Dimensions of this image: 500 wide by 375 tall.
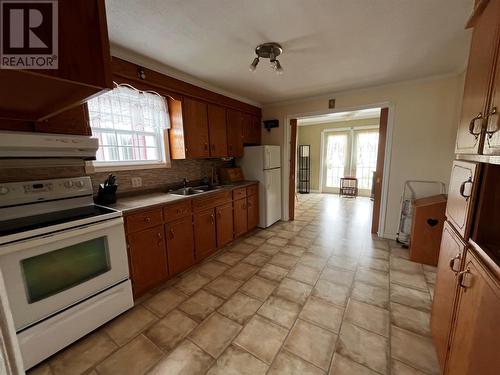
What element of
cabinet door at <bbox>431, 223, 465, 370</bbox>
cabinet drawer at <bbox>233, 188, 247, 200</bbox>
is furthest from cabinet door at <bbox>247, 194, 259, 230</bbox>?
cabinet door at <bbox>431, 223, 465, 370</bbox>

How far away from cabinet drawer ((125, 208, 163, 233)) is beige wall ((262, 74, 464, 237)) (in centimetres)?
318

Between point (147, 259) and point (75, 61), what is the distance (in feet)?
5.59

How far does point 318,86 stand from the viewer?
9.96 ft

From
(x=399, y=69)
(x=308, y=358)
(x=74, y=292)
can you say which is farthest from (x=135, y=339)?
(x=399, y=69)

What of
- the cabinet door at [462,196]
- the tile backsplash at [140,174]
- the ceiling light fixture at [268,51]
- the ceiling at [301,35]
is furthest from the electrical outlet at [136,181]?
the cabinet door at [462,196]

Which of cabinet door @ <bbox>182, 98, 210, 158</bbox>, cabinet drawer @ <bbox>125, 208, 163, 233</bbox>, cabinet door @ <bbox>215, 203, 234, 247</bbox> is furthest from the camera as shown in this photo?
cabinet door @ <bbox>215, 203, 234, 247</bbox>

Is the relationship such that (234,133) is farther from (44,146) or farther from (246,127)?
(44,146)

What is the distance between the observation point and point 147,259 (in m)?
1.99

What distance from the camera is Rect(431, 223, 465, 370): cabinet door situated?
115 centimetres

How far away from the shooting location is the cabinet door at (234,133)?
3.34 metres

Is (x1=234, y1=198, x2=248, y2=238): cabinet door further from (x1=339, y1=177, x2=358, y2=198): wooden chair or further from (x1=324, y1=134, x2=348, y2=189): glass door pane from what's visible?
(x1=324, y1=134, x2=348, y2=189): glass door pane

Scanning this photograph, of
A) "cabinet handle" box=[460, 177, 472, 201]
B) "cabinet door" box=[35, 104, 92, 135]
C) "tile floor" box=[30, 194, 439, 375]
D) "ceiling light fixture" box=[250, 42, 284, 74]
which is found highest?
"ceiling light fixture" box=[250, 42, 284, 74]

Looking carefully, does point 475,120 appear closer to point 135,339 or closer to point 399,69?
point 399,69

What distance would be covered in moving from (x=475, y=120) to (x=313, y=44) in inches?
56.0
